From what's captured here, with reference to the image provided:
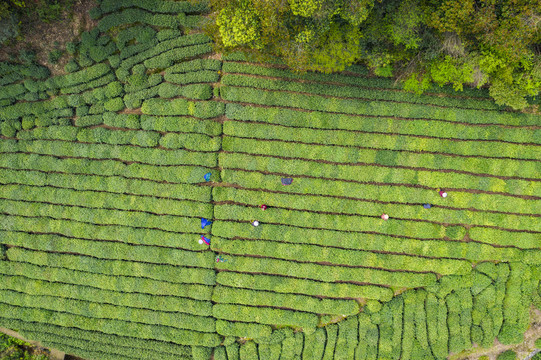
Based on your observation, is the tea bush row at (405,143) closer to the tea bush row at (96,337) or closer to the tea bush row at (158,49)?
the tea bush row at (158,49)

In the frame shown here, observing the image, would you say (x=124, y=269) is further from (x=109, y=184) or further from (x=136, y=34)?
(x=136, y=34)

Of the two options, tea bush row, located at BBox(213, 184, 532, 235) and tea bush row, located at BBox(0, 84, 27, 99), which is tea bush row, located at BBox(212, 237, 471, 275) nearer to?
tea bush row, located at BBox(213, 184, 532, 235)

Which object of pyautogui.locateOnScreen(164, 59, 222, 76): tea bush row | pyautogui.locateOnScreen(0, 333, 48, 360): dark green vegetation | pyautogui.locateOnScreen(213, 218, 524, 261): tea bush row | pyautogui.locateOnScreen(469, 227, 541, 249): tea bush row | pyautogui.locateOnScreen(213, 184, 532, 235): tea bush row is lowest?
pyautogui.locateOnScreen(0, 333, 48, 360): dark green vegetation

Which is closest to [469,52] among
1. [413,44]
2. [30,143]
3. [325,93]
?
[413,44]

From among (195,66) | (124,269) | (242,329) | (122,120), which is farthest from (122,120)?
(242,329)

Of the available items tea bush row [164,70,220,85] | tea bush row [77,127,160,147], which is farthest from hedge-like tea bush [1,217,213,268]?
tea bush row [164,70,220,85]
